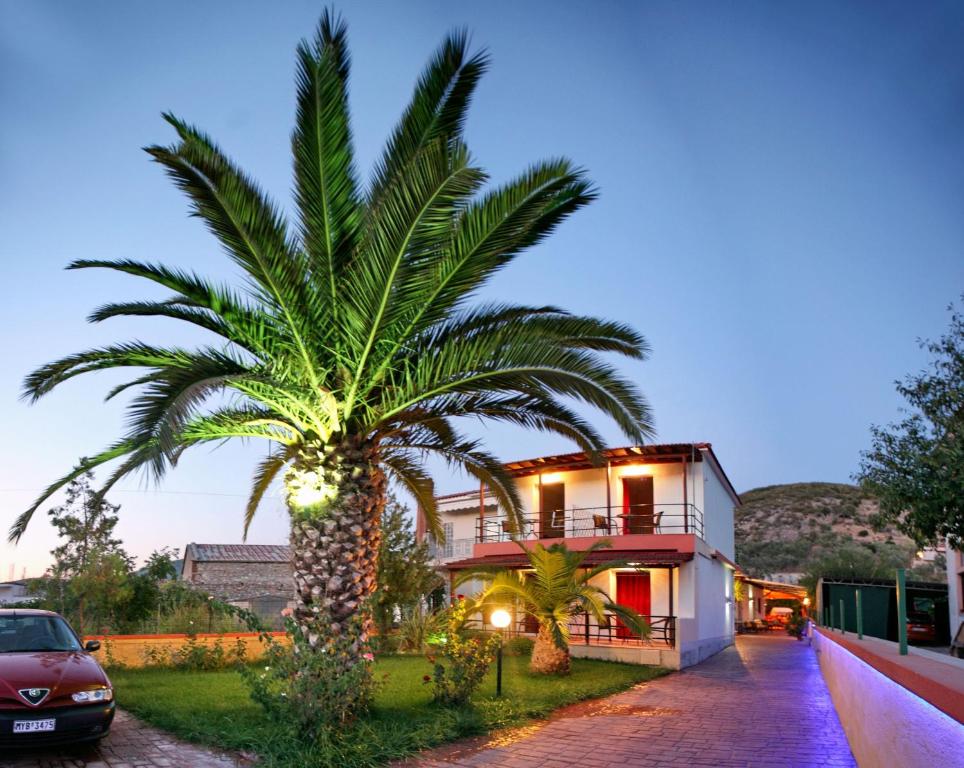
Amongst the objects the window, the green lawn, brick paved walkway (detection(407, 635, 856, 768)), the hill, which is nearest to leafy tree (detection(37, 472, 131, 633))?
the green lawn

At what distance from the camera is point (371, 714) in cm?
1002

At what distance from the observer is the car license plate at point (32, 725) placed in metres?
7.38

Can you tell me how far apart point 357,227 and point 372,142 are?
1443 millimetres

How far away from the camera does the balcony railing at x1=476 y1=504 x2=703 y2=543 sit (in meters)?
23.8

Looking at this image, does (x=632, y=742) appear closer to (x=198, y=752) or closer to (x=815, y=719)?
(x=815, y=719)

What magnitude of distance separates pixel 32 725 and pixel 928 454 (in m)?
13.1

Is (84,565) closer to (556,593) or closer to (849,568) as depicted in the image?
(556,593)

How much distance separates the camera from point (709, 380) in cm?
5269

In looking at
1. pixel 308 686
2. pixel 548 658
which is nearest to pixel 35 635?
pixel 308 686

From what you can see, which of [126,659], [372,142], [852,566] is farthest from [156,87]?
[852,566]

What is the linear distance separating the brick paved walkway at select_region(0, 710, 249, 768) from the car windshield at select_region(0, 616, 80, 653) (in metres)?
1.28

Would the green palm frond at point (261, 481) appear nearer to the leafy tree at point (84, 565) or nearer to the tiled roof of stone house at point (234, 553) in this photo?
the leafy tree at point (84, 565)

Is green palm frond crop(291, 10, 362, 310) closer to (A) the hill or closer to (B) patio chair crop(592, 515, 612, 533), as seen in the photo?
(B) patio chair crop(592, 515, 612, 533)

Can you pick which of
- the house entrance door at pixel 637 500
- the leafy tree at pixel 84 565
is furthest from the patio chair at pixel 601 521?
the leafy tree at pixel 84 565
